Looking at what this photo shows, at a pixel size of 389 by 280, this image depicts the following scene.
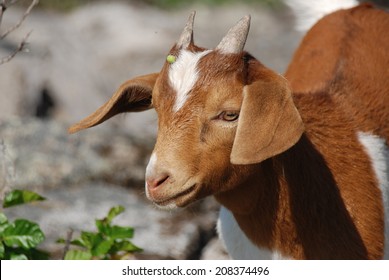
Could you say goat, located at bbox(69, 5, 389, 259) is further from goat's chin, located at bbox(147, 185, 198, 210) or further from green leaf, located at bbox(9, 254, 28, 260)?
green leaf, located at bbox(9, 254, 28, 260)

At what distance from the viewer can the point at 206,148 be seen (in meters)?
4.30

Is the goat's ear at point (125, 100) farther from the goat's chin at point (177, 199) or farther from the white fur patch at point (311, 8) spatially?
the white fur patch at point (311, 8)

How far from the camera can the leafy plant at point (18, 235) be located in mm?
5070

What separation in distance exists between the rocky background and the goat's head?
112 cm

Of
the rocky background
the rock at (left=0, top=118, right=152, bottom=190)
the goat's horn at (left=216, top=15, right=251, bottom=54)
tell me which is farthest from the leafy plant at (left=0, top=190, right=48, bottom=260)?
the rock at (left=0, top=118, right=152, bottom=190)

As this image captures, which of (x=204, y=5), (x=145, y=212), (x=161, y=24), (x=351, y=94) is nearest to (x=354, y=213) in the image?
(x=351, y=94)

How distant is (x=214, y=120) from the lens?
4320mm

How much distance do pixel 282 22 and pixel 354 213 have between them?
8791 millimetres

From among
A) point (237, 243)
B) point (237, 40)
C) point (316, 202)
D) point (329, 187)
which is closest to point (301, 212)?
point (316, 202)

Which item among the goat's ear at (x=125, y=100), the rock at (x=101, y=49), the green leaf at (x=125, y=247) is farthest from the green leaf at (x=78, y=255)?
the rock at (x=101, y=49)

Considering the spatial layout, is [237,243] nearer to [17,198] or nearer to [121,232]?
[121,232]

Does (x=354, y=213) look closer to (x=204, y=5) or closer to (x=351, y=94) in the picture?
(x=351, y=94)

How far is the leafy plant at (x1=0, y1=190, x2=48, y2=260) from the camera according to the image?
5.07 metres

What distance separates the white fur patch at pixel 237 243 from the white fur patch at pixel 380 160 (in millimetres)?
669
